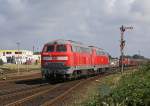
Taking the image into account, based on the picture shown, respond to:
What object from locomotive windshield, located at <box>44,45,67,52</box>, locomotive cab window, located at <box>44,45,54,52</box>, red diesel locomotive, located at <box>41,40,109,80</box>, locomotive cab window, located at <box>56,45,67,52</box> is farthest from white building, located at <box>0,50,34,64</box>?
locomotive cab window, located at <box>56,45,67,52</box>

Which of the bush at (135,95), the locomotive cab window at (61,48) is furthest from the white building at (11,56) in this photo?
the bush at (135,95)

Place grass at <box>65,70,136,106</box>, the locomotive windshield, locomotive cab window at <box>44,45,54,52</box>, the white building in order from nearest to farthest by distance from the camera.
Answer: grass at <box>65,70,136,106</box> < the locomotive windshield < locomotive cab window at <box>44,45,54,52</box> < the white building

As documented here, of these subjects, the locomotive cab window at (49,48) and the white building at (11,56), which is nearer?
the locomotive cab window at (49,48)

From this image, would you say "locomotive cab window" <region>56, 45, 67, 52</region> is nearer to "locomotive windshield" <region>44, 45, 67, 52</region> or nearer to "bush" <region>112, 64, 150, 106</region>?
"locomotive windshield" <region>44, 45, 67, 52</region>

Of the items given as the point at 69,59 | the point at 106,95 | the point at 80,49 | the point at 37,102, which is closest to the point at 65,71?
the point at 69,59

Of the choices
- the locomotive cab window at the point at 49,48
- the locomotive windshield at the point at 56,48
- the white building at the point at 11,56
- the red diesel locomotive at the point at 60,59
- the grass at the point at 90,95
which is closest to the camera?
the grass at the point at 90,95

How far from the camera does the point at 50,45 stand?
1336 inches

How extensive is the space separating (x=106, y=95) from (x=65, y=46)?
1993 centimetres

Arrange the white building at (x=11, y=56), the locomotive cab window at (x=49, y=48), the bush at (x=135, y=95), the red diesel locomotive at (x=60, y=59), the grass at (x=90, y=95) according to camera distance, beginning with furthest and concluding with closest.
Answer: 1. the white building at (x=11, y=56)
2. the locomotive cab window at (x=49, y=48)
3. the red diesel locomotive at (x=60, y=59)
4. the grass at (x=90, y=95)
5. the bush at (x=135, y=95)

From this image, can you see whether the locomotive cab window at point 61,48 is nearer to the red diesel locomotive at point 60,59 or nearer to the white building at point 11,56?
the red diesel locomotive at point 60,59

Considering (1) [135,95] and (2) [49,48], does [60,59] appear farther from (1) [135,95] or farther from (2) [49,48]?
(1) [135,95]

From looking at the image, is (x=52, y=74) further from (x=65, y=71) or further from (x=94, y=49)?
(x=94, y=49)

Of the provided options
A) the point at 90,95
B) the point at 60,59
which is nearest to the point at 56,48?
the point at 60,59

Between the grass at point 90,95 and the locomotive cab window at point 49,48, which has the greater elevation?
the locomotive cab window at point 49,48
